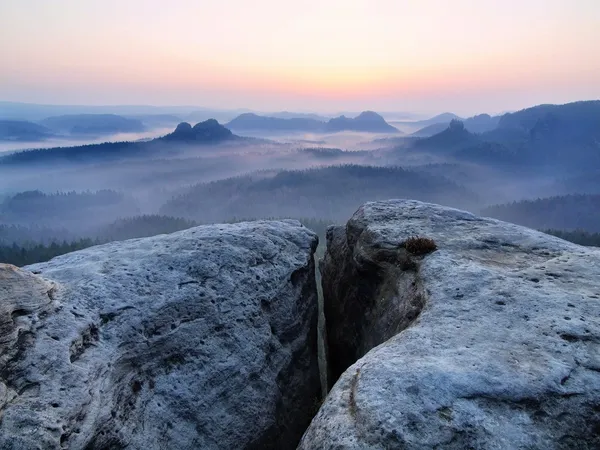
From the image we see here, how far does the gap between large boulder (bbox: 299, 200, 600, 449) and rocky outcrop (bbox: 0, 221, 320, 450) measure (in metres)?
3.58

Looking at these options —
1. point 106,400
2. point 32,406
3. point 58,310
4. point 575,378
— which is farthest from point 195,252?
point 575,378

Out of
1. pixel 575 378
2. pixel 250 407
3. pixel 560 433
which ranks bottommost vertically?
pixel 250 407

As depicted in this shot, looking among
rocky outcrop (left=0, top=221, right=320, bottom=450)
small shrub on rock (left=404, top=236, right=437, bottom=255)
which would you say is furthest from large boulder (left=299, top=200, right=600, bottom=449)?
rocky outcrop (left=0, top=221, right=320, bottom=450)

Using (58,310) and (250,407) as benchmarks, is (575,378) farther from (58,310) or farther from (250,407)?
(58,310)

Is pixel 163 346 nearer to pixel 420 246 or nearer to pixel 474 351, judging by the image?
pixel 474 351

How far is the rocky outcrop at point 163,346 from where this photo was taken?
33.5 ft

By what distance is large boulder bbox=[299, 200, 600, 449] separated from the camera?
7867 mm

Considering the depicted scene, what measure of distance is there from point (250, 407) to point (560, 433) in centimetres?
899

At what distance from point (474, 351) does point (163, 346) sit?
866 centimetres

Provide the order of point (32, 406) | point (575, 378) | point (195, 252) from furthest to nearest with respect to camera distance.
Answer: point (195, 252), point (32, 406), point (575, 378)

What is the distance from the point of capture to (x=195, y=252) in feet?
52.9

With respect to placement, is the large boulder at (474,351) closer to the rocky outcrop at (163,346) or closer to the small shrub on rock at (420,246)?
the small shrub on rock at (420,246)

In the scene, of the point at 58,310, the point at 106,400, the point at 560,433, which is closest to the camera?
the point at 560,433

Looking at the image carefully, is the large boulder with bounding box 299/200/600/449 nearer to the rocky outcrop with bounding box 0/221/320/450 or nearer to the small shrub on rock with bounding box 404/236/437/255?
the small shrub on rock with bounding box 404/236/437/255
